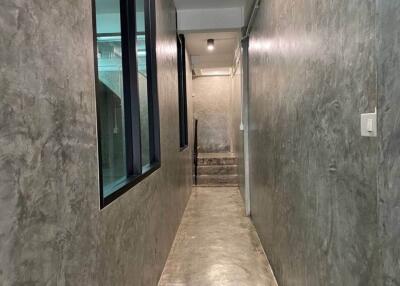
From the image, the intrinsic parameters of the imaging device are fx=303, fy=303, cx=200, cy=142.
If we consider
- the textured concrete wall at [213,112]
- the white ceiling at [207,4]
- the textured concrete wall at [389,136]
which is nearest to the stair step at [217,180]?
the textured concrete wall at [213,112]

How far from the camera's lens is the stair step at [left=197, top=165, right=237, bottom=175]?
7172 mm

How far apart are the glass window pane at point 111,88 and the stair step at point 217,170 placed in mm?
5104

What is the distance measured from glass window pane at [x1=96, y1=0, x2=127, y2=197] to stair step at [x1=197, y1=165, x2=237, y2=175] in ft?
16.7

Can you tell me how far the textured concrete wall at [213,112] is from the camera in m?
9.32

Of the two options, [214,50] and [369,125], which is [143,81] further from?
[214,50]

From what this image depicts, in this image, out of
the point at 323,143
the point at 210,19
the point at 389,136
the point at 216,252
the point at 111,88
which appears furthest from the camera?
the point at 210,19

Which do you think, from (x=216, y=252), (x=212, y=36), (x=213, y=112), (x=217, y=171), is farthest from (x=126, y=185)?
(x=213, y=112)

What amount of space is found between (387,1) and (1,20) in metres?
0.96

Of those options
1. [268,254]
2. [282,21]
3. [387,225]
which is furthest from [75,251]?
[268,254]

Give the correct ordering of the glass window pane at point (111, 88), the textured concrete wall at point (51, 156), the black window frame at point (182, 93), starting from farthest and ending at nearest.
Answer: the black window frame at point (182, 93)
the glass window pane at point (111, 88)
the textured concrete wall at point (51, 156)

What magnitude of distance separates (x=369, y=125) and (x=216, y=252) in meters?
2.66

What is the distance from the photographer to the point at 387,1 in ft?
2.60

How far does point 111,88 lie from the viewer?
6.93 feet

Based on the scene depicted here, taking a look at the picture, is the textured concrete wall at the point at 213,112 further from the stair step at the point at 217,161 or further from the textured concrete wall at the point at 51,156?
the textured concrete wall at the point at 51,156
